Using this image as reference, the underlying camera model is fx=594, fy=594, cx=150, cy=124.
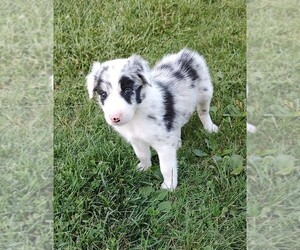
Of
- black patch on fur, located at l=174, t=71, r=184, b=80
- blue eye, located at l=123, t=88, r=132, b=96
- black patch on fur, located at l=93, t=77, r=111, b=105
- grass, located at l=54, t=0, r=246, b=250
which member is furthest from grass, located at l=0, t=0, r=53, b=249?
black patch on fur, located at l=174, t=71, r=184, b=80

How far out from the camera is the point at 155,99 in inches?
90.7

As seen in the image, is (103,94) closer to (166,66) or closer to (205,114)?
(166,66)

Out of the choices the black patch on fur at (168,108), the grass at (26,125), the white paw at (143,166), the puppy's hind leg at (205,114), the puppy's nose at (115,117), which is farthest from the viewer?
the puppy's hind leg at (205,114)

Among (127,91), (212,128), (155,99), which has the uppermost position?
(127,91)

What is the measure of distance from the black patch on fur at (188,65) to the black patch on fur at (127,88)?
443 mm

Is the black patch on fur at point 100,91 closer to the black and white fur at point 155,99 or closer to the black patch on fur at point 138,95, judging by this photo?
the black and white fur at point 155,99

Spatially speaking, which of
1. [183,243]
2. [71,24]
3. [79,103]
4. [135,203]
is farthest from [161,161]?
[71,24]

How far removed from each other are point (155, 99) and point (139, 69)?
0.61 feet

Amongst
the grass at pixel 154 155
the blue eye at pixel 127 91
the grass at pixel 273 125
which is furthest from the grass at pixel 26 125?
the grass at pixel 273 125

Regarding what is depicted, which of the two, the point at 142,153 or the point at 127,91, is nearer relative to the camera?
the point at 127,91

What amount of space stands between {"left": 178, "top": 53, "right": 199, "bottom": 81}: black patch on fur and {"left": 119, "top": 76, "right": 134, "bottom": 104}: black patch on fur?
17.4 inches

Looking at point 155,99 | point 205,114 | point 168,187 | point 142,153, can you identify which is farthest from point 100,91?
point 205,114

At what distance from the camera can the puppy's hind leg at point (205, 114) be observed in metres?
2.60

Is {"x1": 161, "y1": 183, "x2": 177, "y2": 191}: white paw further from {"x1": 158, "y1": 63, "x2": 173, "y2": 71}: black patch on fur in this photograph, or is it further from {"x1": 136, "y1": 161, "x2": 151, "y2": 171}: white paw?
{"x1": 158, "y1": 63, "x2": 173, "y2": 71}: black patch on fur
